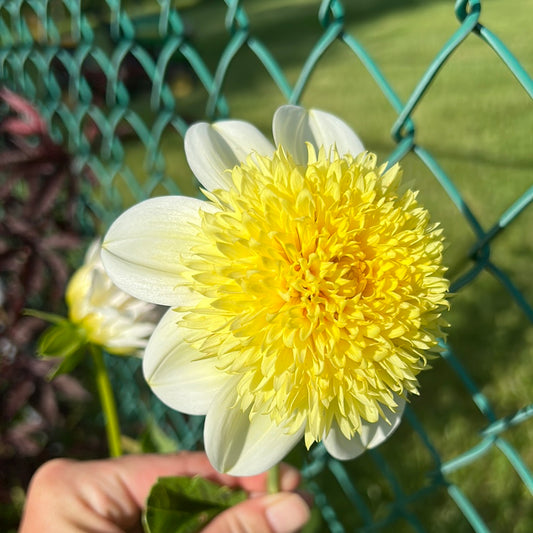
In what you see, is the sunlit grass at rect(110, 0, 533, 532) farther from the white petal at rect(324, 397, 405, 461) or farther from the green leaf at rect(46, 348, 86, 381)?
the green leaf at rect(46, 348, 86, 381)

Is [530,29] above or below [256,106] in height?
below

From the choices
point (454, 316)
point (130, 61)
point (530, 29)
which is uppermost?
point (130, 61)

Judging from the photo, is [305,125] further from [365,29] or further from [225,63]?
[365,29]

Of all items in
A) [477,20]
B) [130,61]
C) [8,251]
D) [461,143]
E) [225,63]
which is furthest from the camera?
[130,61]

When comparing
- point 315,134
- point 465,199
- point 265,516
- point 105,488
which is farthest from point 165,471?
point 465,199

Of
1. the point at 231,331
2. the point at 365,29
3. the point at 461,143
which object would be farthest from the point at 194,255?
the point at 365,29

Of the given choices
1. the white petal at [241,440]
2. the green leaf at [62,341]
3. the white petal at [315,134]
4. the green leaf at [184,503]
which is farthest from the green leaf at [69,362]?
the white petal at [315,134]
